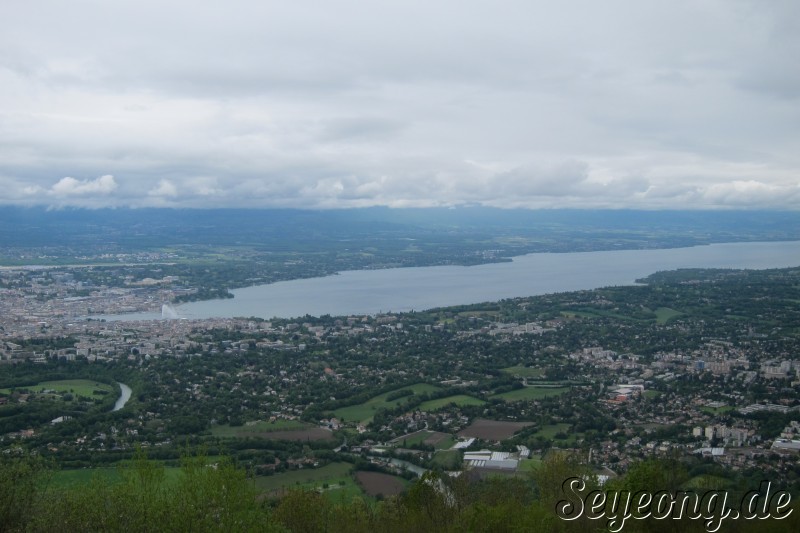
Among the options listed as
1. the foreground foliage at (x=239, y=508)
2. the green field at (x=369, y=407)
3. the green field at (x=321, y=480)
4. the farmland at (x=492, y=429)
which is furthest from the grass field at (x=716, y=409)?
the green field at (x=321, y=480)

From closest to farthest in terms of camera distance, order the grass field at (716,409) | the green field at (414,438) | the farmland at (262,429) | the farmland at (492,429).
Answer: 1. the green field at (414,438)
2. the farmland at (492,429)
3. the farmland at (262,429)
4. the grass field at (716,409)

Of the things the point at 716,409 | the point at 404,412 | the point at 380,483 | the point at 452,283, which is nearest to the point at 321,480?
the point at 380,483

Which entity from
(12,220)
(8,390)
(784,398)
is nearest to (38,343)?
(8,390)

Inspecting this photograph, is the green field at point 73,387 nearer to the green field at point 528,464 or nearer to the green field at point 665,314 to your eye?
the green field at point 528,464

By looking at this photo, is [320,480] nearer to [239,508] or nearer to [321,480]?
[321,480]

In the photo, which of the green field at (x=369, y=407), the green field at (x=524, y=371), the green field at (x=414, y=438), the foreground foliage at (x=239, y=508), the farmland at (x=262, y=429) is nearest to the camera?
the foreground foliage at (x=239, y=508)

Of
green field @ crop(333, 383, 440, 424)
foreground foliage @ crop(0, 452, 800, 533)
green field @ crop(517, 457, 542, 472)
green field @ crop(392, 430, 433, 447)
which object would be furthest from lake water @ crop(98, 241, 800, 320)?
foreground foliage @ crop(0, 452, 800, 533)

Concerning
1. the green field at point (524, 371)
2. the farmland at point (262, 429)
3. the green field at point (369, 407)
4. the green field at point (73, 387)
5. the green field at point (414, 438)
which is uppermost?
the green field at point (73, 387)
